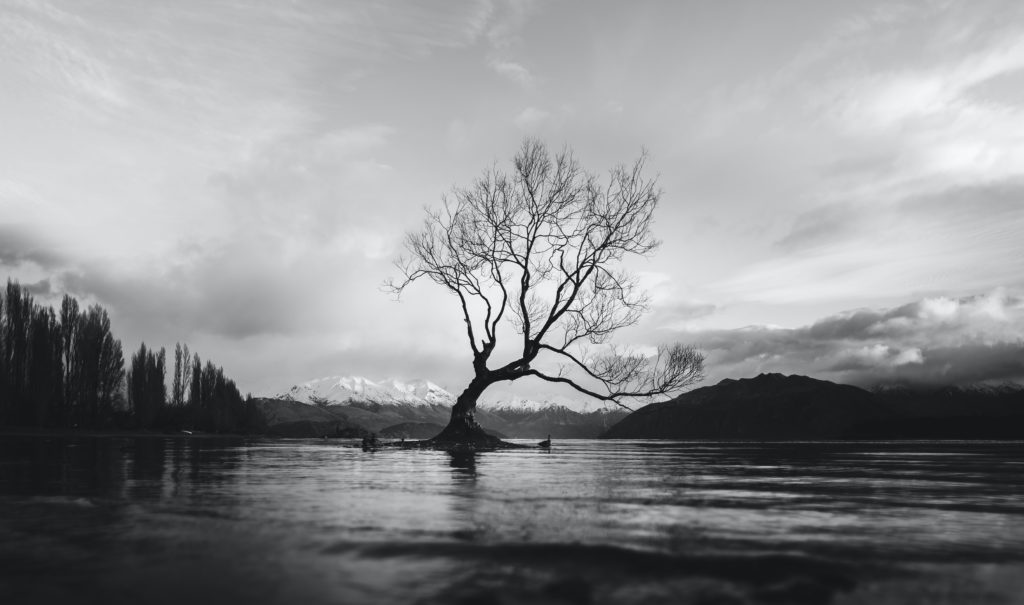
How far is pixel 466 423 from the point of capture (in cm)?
2406

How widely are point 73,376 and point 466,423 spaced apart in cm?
6606

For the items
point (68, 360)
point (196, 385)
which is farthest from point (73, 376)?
point (196, 385)

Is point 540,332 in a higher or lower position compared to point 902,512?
higher

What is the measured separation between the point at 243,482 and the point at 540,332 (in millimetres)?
16486

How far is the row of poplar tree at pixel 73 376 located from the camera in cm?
6344

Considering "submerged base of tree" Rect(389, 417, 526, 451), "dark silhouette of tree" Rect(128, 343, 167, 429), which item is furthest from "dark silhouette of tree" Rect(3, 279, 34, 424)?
"submerged base of tree" Rect(389, 417, 526, 451)

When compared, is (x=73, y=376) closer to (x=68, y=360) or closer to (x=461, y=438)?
(x=68, y=360)

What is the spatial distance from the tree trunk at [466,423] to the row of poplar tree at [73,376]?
5827 cm

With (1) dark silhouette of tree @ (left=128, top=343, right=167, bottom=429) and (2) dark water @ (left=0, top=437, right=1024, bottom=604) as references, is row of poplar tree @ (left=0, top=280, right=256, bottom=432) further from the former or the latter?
(2) dark water @ (left=0, top=437, right=1024, bottom=604)

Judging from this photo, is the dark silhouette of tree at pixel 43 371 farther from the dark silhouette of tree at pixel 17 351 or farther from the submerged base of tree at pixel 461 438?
the submerged base of tree at pixel 461 438

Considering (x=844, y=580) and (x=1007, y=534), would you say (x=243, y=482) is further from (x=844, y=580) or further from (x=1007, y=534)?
(x=1007, y=534)

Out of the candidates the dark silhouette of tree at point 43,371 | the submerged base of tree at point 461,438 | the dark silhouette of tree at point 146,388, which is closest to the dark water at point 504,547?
the submerged base of tree at point 461,438

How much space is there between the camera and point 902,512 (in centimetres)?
523

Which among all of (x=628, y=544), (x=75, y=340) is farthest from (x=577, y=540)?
(x=75, y=340)
